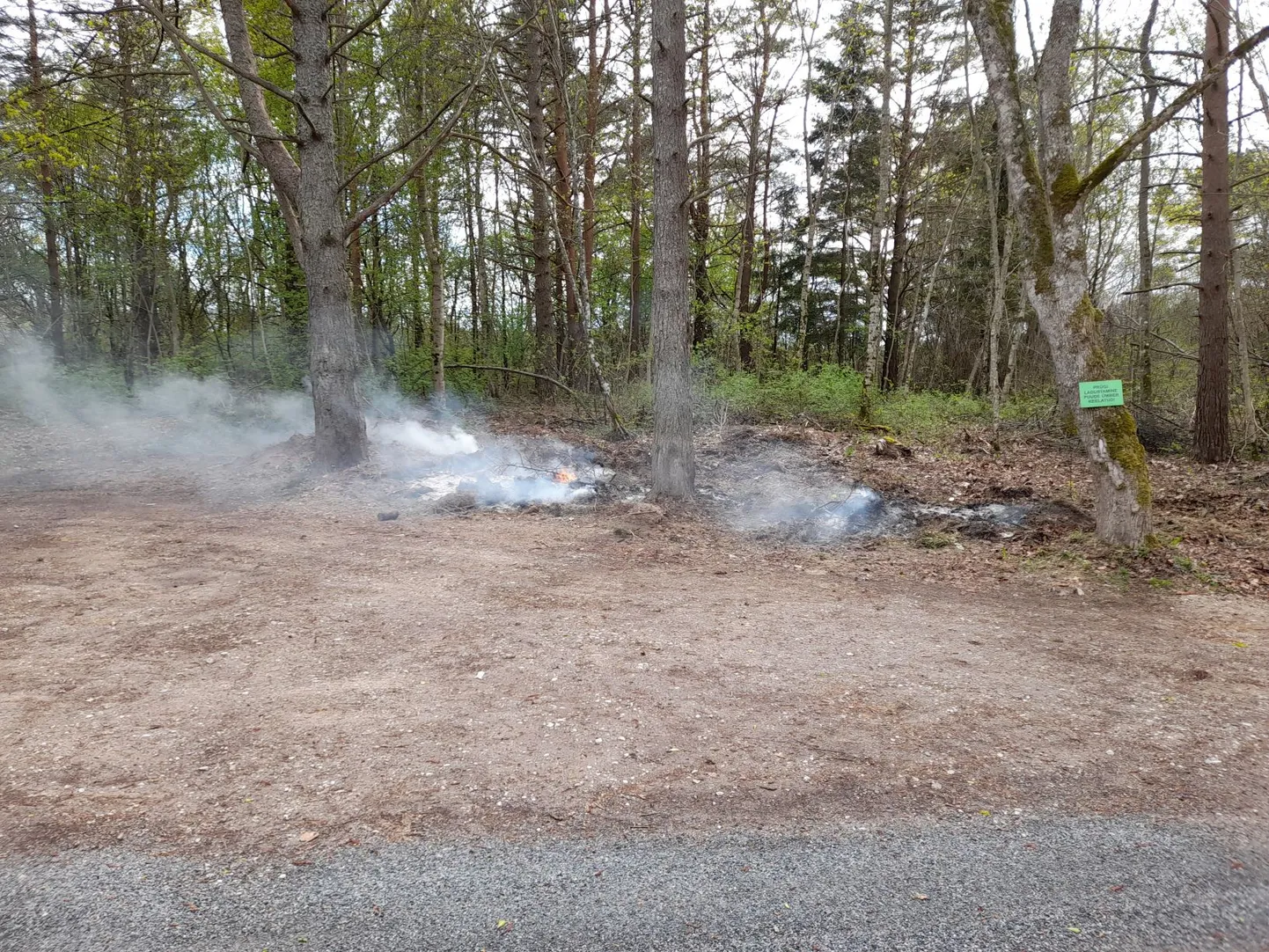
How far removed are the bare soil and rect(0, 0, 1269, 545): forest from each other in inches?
99.3

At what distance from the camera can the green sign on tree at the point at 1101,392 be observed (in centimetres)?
566

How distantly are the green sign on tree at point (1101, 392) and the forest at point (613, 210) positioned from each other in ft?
0.40

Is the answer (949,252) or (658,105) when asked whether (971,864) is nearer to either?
(658,105)

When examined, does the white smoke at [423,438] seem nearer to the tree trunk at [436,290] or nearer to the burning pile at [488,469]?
the burning pile at [488,469]

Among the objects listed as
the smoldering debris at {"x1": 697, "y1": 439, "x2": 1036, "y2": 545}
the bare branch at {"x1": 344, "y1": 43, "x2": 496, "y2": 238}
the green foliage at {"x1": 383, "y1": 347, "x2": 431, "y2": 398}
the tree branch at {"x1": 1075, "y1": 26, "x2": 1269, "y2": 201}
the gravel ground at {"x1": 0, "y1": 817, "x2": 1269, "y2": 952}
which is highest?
the bare branch at {"x1": 344, "y1": 43, "x2": 496, "y2": 238}


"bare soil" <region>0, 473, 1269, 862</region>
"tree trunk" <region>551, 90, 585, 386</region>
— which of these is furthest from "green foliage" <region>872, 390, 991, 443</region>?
"bare soil" <region>0, 473, 1269, 862</region>

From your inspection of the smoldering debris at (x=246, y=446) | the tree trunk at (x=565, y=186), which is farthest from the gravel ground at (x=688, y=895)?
the tree trunk at (x=565, y=186)

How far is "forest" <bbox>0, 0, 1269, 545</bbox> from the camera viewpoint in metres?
7.85

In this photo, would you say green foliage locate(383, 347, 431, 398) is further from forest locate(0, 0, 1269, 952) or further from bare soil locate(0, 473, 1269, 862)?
bare soil locate(0, 473, 1269, 862)

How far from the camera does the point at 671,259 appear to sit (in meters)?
8.00

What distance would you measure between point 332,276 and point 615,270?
1394cm

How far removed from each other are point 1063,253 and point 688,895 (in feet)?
19.9

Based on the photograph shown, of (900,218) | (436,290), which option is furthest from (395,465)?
(900,218)

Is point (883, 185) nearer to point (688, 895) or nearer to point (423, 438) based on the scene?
point (423, 438)
